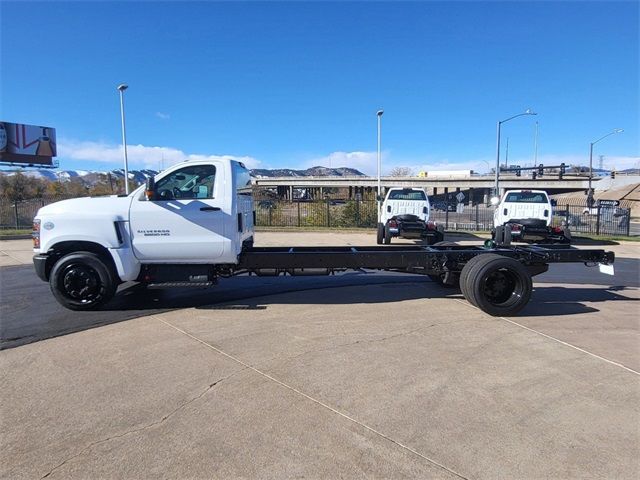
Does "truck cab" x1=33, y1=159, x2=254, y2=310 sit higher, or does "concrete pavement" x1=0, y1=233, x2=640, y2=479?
"truck cab" x1=33, y1=159, x2=254, y2=310

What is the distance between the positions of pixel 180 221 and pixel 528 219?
45.1ft

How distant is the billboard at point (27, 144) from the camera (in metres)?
65.8

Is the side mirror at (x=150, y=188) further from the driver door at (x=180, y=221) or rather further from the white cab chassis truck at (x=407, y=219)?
the white cab chassis truck at (x=407, y=219)

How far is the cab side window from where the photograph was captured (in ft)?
21.4

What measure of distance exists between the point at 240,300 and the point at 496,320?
393 centimetres

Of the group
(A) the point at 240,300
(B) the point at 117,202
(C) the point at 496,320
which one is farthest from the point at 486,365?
(B) the point at 117,202

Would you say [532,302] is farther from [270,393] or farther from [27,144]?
[27,144]

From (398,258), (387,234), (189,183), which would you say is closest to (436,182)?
(387,234)

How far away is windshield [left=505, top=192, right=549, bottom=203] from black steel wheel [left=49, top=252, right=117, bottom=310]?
50.4 feet

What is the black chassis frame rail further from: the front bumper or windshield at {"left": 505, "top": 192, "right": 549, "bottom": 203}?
windshield at {"left": 505, "top": 192, "right": 549, "bottom": 203}

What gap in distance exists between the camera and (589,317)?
6.54 metres

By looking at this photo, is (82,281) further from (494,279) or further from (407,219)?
(407,219)

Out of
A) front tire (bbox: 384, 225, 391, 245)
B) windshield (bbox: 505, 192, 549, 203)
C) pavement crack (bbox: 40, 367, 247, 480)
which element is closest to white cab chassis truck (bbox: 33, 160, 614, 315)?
pavement crack (bbox: 40, 367, 247, 480)

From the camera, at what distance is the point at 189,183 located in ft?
21.5
